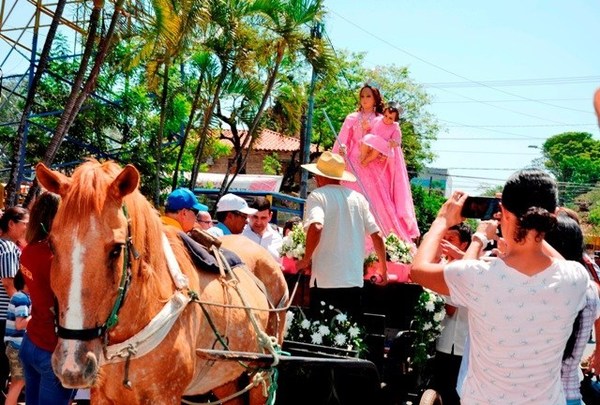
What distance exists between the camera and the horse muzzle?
359 cm

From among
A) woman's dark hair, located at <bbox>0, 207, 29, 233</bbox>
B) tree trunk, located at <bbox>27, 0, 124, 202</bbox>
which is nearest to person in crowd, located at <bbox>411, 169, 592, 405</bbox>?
woman's dark hair, located at <bbox>0, 207, 29, 233</bbox>

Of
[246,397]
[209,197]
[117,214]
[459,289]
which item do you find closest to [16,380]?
[246,397]

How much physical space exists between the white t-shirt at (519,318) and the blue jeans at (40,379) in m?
2.74

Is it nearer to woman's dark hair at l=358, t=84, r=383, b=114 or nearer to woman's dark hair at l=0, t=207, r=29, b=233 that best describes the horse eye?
woman's dark hair at l=0, t=207, r=29, b=233

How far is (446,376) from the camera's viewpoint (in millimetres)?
7250

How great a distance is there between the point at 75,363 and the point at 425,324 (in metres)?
4.59

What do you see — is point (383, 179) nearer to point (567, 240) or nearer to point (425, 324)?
point (425, 324)

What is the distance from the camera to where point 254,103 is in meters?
23.3

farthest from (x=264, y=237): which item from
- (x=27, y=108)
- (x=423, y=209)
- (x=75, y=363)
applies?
(x=423, y=209)

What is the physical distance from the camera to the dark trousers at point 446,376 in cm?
713

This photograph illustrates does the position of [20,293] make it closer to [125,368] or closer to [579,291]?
[125,368]

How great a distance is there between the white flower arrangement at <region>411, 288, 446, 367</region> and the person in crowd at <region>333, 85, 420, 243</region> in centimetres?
124

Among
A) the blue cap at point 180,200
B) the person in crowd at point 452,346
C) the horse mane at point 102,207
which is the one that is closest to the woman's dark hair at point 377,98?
the person in crowd at point 452,346

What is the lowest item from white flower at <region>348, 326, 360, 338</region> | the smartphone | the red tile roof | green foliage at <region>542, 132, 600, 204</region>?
white flower at <region>348, 326, 360, 338</region>
